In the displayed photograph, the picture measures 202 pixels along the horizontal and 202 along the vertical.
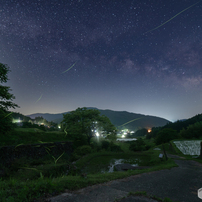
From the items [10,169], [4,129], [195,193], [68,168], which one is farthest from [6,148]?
[195,193]

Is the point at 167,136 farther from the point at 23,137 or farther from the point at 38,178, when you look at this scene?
the point at 38,178

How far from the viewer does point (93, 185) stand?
7.07 meters

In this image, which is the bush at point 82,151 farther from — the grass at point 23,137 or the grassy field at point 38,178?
the grass at point 23,137

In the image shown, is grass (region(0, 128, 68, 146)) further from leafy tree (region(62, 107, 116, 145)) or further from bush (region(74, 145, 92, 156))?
bush (region(74, 145, 92, 156))

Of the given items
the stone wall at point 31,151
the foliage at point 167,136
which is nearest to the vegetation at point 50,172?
the stone wall at point 31,151

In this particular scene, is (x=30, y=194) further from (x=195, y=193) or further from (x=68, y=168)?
(x=68, y=168)

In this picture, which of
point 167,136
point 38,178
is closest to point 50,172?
point 38,178

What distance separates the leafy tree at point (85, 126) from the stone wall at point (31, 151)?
4.48 m

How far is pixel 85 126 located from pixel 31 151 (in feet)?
39.3

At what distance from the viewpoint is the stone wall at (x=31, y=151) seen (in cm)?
1369

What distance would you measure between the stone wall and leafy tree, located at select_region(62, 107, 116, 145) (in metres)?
4.48

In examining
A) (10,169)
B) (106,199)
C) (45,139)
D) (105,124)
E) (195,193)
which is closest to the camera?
(106,199)

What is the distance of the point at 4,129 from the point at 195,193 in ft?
52.4

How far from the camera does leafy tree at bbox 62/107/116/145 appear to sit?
89.2 feet
